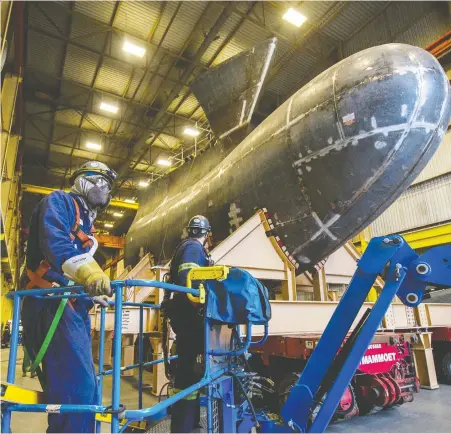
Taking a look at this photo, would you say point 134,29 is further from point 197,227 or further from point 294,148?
point 197,227

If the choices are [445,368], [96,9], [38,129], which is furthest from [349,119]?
[38,129]

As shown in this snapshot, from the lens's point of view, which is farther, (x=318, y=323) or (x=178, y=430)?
(x=318, y=323)

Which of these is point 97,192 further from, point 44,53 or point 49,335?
point 44,53

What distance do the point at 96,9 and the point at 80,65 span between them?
270 cm

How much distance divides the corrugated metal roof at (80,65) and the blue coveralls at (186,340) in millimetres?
11783

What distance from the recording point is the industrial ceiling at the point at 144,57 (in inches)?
420

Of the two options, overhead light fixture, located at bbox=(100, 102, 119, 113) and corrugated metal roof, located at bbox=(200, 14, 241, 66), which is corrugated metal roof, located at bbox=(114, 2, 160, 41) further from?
overhead light fixture, located at bbox=(100, 102, 119, 113)

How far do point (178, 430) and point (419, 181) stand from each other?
11.7 meters

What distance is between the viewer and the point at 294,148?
14.2 ft

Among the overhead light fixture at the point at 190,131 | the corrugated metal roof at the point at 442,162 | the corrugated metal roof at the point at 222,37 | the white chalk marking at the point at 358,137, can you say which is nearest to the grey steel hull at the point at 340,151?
the white chalk marking at the point at 358,137

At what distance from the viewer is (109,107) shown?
47.6 ft

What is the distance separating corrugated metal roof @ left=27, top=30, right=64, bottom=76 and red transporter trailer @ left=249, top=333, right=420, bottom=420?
12.3 meters

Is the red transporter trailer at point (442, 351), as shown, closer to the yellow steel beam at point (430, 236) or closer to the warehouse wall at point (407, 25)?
the yellow steel beam at point (430, 236)

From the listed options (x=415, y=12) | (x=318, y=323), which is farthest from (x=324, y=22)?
(x=318, y=323)
